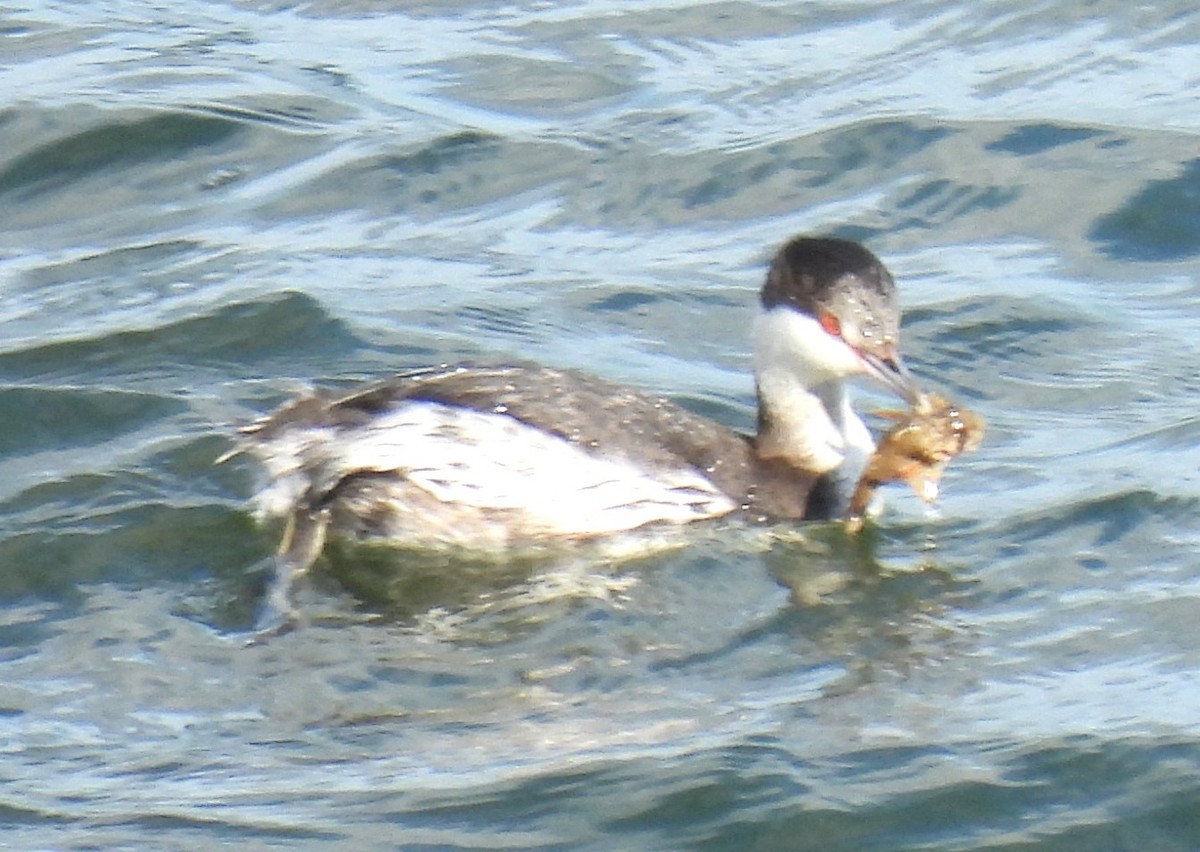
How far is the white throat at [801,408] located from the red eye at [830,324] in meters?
0.15

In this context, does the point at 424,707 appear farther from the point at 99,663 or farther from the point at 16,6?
the point at 16,6

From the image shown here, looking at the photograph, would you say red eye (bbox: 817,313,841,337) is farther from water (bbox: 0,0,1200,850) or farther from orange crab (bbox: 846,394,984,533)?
water (bbox: 0,0,1200,850)

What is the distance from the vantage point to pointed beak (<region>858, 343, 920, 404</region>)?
8156 millimetres

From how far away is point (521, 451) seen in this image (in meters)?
7.88

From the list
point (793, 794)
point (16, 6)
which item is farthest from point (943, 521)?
point (16, 6)

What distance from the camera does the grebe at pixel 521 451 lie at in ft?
25.7

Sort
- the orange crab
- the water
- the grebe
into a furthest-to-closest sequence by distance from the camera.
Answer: the orange crab, the grebe, the water

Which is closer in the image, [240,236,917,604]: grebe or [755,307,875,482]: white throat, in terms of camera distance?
[240,236,917,604]: grebe

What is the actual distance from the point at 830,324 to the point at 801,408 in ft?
1.29

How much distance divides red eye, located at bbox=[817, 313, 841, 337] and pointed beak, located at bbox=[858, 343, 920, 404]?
0.10 m

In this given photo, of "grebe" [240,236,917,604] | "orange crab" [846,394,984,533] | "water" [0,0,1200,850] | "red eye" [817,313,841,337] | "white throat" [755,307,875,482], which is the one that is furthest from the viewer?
"white throat" [755,307,875,482]

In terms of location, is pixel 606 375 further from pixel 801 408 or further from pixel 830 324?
pixel 830 324

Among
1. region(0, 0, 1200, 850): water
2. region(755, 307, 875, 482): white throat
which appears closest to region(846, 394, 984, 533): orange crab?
region(0, 0, 1200, 850): water

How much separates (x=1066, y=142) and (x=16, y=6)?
5361 millimetres
